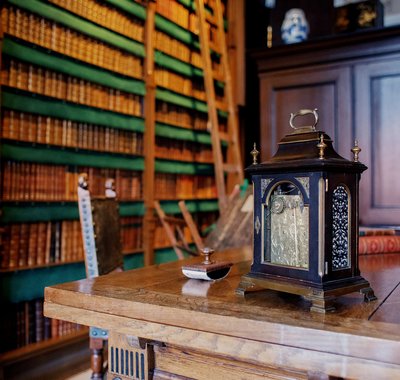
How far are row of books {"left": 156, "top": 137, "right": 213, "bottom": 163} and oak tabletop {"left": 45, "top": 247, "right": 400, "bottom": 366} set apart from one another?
302cm

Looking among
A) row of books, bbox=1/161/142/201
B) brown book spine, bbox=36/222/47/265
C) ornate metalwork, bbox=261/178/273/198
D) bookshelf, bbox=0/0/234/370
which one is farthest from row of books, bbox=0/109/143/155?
ornate metalwork, bbox=261/178/273/198

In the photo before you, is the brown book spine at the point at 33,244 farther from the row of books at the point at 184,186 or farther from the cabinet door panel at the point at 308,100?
the cabinet door panel at the point at 308,100

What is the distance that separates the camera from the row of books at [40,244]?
2.82m

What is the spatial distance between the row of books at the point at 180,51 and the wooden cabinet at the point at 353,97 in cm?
137

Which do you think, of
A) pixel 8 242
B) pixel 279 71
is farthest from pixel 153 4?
pixel 8 242

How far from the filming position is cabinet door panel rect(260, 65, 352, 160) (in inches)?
117

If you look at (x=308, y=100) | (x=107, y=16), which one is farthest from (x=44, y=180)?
(x=308, y=100)

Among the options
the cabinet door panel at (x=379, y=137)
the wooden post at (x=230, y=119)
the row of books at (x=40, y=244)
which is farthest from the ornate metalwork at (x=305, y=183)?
the wooden post at (x=230, y=119)

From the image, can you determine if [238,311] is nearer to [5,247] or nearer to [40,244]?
[5,247]

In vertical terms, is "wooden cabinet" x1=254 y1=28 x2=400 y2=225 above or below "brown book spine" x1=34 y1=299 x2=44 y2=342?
above

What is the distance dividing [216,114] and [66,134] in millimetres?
1812

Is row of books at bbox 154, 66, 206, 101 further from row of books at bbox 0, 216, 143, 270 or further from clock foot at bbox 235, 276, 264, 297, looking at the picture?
clock foot at bbox 235, 276, 264, 297

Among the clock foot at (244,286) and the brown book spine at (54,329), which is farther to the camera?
the brown book spine at (54,329)

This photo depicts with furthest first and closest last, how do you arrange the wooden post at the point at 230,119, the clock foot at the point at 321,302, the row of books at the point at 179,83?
the wooden post at the point at 230,119 < the row of books at the point at 179,83 < the clock foot at the point at 321,302
